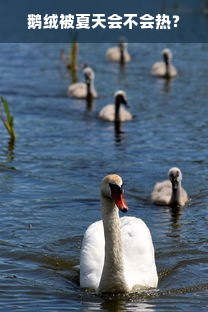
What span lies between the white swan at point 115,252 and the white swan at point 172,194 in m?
3.94

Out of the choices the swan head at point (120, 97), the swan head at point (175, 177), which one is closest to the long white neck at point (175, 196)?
the swan head at point (175, 177)

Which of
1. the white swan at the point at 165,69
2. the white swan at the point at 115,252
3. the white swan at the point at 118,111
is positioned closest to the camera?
the white swan at the point at 115,252

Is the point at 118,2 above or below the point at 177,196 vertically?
above

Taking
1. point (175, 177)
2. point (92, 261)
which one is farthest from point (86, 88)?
point (92, 261)

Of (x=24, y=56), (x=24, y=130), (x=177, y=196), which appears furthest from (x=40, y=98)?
(x=177, y=196)

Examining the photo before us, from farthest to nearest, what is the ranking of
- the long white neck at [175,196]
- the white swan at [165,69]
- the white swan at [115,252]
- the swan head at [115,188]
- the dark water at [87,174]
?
the white swan at [165,69] → the long white neck at [175,196] → the dark water at [87,174] → the white swan at [115,252] → the swan head at [115,188]

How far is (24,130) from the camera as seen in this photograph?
2358 centimetres

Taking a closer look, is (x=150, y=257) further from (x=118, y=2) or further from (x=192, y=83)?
(x=118, y=2)

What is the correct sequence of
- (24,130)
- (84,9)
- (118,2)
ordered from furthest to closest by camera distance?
1. (118,2)
2. (84,9)
3. (24,130)

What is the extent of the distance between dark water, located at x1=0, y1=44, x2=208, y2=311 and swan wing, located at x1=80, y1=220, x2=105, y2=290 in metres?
0.20

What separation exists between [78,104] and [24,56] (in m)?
8.01

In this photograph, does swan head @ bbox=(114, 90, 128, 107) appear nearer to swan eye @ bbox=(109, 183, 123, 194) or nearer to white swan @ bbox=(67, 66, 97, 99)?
white swan @ bbox=(67, 66, 97, 99)

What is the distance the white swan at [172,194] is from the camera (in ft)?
57.6

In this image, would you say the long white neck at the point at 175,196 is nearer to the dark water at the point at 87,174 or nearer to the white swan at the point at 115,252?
the dark water at the point at 87,174
